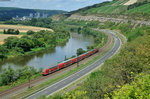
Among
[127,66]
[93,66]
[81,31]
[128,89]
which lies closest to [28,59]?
[93,66]

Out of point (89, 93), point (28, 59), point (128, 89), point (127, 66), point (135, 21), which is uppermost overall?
point (135, 21)

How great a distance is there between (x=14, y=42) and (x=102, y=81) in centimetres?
5947

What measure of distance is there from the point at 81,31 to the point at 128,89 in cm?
12524

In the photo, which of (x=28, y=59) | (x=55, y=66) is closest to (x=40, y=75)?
(x=55, y=66)

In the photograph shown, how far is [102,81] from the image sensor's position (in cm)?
2138

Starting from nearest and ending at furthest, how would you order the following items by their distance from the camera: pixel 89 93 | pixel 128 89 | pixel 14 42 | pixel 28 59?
pixel 128 89
pixel 89 93
pixel 28 59
pixel 14 42

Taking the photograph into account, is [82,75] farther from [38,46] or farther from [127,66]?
[38,46]

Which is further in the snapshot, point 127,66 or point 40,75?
point 40,75

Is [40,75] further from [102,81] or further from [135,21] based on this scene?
[135,21]

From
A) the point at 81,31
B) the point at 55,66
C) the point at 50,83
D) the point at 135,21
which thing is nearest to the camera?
the point at 50,83

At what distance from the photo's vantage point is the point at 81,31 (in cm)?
13650

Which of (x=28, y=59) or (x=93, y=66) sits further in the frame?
(x=28, y=59)

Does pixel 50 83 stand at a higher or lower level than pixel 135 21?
lower

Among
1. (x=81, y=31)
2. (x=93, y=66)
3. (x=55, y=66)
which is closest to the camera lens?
(x=55, y=66)
